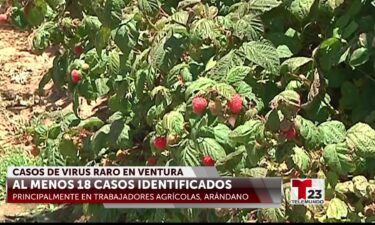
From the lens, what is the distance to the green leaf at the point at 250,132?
9.75ft

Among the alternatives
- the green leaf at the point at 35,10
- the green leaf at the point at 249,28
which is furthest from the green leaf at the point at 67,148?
the green leaf at the point at 249,28

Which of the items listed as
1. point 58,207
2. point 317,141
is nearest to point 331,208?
point 317,141

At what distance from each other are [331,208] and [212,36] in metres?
0.77

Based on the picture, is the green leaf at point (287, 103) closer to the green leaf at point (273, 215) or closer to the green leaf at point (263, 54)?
the green leaf at point (263, 54)

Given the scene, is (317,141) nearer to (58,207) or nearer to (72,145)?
(72,145)

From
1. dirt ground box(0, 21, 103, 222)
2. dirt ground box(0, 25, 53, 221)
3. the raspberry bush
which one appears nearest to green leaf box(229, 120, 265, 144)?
the raspberry bush

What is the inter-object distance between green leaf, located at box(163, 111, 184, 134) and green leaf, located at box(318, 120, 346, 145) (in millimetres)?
514

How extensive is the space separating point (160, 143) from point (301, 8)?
76cm

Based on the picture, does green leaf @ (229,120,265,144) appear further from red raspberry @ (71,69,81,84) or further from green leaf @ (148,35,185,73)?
red raspberry @ (71,69,81,84)

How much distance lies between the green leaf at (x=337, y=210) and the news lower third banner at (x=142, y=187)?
19cm

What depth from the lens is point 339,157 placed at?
9.75 feet

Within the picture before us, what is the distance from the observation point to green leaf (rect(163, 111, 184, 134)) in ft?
10.2

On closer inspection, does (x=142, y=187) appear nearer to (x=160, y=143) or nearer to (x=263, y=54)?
(x=160, y=143)

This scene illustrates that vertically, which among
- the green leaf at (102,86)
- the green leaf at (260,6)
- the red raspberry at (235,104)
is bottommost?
the green leaf at (102,86)
